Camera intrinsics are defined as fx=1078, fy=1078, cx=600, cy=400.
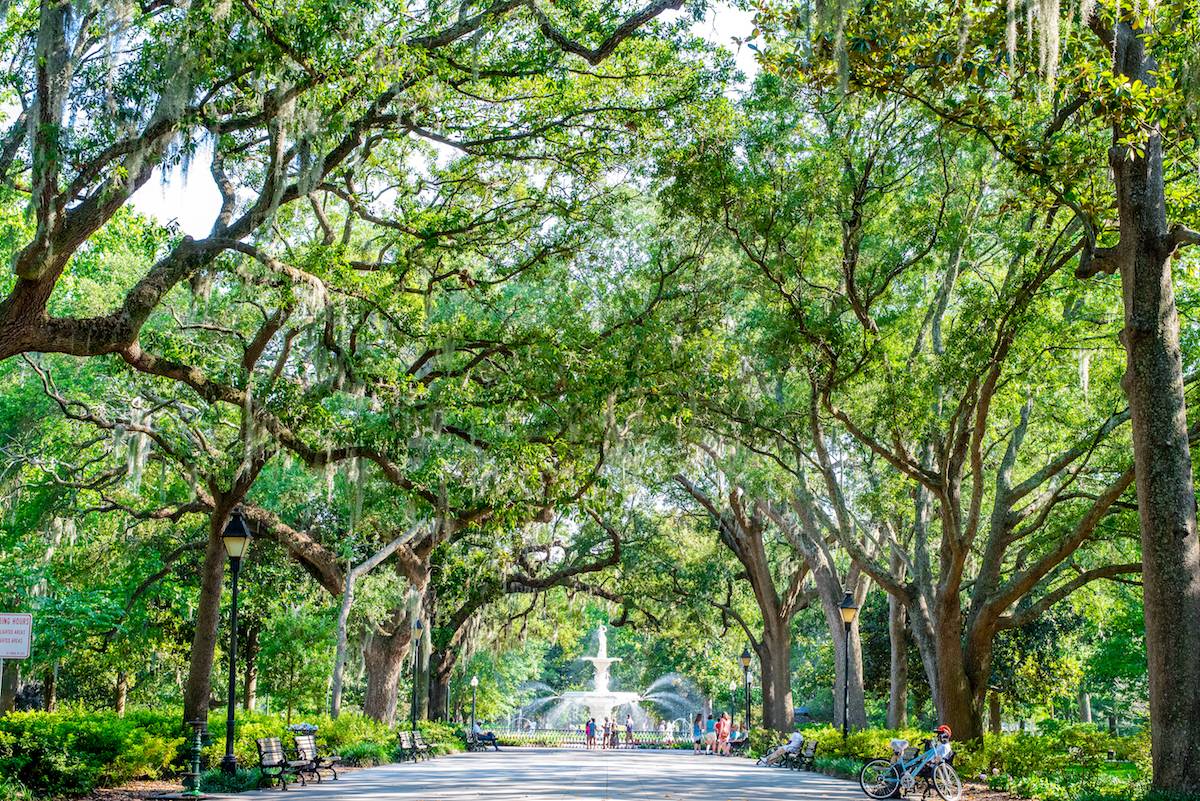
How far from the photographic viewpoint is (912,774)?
578 inches

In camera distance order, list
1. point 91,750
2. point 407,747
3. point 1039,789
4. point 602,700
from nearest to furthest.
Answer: point 91,750 → point 1039,789 → point 407,747 → point 602,700

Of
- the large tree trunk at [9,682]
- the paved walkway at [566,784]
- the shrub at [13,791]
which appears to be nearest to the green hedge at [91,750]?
the shrub at [13,791]

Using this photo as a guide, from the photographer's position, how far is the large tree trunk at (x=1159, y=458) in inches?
400

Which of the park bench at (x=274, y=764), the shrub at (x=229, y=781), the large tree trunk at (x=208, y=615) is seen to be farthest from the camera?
the large tree trunk at (x=208, y=615)

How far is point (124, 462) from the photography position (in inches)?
744

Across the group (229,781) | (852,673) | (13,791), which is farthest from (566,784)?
(852,673)

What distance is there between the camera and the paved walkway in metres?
14.0

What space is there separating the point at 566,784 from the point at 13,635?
28.6 ft

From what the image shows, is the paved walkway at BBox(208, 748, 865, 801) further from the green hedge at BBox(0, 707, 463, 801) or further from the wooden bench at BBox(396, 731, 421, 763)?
the green hedge at BBox(0, 707, 463, 801)

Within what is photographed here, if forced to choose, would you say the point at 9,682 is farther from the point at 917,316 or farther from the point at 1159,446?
the point at 1159,446

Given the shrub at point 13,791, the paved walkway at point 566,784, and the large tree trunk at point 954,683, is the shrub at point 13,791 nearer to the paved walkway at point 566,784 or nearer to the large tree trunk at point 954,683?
the paved walkway at point 566,784

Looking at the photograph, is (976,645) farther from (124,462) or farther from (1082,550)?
(124,462)

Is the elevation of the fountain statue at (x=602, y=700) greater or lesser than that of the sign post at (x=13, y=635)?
lesser

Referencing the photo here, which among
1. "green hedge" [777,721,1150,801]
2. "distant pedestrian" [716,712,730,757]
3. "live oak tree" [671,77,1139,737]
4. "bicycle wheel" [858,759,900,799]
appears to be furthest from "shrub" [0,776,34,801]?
"distant pedestrian" [716,712,730,757]
